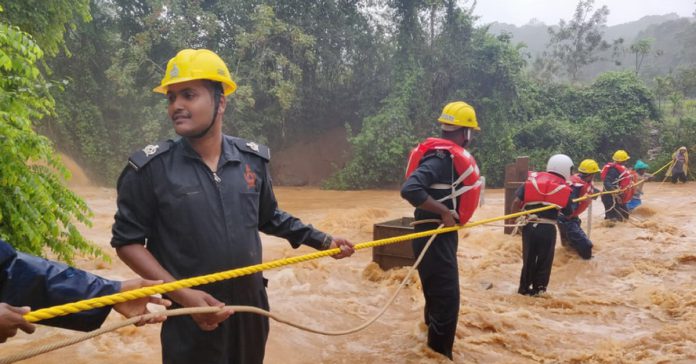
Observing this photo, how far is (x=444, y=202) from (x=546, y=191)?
2.82m

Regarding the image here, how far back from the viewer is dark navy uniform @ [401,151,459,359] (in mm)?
3828

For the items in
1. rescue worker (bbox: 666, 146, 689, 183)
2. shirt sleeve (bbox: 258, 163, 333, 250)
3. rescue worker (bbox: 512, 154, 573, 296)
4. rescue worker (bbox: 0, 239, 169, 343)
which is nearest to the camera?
rescue worker (bbox: 0, 239, 169, 343)

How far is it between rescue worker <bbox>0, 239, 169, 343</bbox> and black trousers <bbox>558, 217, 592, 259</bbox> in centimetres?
738

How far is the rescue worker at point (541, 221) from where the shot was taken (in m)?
6.09

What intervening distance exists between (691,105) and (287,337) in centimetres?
2920

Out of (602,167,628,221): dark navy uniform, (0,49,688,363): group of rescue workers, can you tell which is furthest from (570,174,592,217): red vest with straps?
(0,49,688,363): group of rescue workers

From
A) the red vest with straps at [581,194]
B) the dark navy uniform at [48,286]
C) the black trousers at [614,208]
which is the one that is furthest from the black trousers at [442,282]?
the black trousers at [614,208]

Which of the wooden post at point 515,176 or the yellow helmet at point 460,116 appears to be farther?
the wooden post at point 515,176

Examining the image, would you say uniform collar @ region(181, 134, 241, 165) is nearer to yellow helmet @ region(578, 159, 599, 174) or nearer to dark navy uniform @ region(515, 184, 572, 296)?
dark navy uniform @ region(515, 184, 572, 296)

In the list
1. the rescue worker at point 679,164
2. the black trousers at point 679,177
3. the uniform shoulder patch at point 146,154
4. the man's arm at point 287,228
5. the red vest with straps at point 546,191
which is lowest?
the black trousers at point 679,177

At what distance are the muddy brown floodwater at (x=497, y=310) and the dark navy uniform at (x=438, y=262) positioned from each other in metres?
0.32

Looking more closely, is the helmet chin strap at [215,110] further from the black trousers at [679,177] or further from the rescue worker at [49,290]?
the black trousers at [679,177]

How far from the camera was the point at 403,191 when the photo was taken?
3.76 m

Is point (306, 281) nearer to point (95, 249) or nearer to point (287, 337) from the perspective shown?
point (287, 337)
